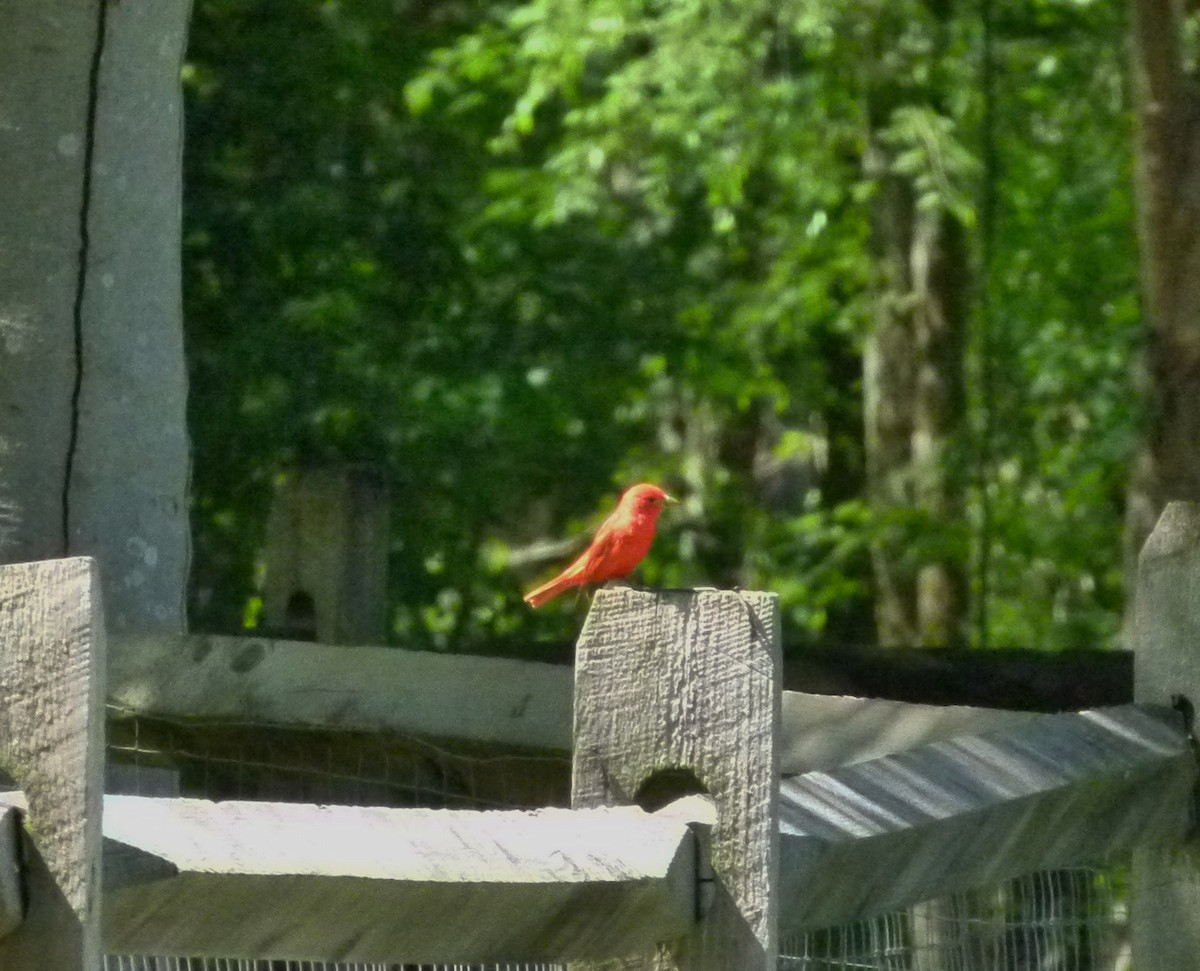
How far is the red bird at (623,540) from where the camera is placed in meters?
3.69

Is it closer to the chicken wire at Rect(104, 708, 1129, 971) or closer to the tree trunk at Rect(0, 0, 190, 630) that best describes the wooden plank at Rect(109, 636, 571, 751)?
the chicken wire at Rect(104, 708, 1129, 971)

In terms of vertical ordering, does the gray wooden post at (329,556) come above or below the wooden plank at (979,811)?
above

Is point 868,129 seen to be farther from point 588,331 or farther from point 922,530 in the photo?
point 588,331

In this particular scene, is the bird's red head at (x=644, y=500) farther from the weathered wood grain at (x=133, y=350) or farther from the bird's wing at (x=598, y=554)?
the weathered wood grain at (x=133, y=350)

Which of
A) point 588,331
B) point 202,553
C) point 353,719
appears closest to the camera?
point 353,719

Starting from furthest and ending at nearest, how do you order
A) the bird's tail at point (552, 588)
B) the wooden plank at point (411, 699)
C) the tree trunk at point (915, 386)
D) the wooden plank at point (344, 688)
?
the tree trunk at point (915, 386) < the bird's tail at point (552, 588) < the wooden plank at point (344, 688) < the wooden plank at point (411, 699)

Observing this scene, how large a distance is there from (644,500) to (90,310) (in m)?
1.12

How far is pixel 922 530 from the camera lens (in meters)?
10.6

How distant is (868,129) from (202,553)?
502cm

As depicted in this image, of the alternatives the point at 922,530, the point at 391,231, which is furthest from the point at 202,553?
the point at 922,530

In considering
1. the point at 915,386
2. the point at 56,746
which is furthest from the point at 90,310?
the point at 915,386

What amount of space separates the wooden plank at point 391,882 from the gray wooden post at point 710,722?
4 centimetres

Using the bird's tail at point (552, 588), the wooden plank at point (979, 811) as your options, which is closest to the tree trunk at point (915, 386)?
the bird's tail at point (552, 588)

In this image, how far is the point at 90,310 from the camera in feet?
11.0
